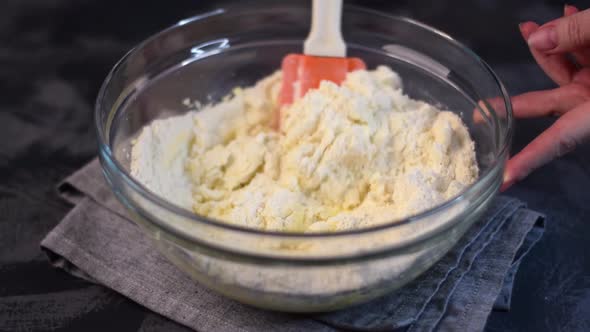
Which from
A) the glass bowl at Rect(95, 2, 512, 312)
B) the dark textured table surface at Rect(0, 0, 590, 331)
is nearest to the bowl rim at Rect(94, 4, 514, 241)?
the glass bowl at Rect(95, 2, 512, 312)

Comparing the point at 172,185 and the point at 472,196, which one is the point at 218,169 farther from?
the point at 472,196

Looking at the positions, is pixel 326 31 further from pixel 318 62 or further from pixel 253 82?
pixel 253 82

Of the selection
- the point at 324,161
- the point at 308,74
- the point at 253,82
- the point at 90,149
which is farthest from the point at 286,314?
the point at 90,149

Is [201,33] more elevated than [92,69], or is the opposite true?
[201,33]

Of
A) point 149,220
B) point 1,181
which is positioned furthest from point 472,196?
point 1,181

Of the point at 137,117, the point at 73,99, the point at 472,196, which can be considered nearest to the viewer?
the point at 472,196

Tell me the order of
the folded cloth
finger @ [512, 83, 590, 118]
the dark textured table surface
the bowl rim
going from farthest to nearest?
finger @ [512, 83, 590, 118]
the dark textured table surface
the folded cloth
the bowl rim

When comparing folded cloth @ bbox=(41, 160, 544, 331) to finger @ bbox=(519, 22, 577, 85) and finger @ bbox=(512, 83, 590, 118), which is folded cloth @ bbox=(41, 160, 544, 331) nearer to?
finger @ bbox=(512, 83, 590, 118)

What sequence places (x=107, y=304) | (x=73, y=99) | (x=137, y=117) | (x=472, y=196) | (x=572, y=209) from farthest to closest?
(x=73, y=99), (x=572, y=209), (x=137, y=117), (x=107, y=304), (x=472, y=196)
